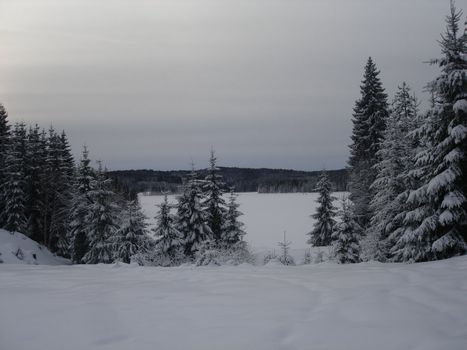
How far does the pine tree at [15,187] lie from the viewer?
1346 inches

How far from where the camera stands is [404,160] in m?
18.5

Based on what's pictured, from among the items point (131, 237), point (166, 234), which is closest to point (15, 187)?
point (131, 237)

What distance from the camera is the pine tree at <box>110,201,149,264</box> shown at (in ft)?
86.5

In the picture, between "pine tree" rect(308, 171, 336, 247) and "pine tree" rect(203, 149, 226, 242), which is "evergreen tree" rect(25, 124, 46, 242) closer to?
"pine tree" rect(203, 149, 226, 242)

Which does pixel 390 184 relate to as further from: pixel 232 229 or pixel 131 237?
pixel 131 237

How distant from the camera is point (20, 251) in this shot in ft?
86.3

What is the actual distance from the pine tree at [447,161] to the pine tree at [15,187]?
34049mm

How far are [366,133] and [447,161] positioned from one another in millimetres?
19411

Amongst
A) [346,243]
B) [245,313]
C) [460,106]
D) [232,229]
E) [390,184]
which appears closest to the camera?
[245,313]

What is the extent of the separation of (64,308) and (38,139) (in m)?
37.9

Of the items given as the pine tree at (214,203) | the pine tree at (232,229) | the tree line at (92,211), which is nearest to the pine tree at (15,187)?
the tree line at (92,211)

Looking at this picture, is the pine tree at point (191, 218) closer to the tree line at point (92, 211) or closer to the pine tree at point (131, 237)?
the tree line at point (92, 211)

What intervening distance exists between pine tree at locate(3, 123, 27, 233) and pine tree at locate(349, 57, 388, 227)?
30378 mm

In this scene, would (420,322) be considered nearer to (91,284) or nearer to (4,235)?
(91,284)
